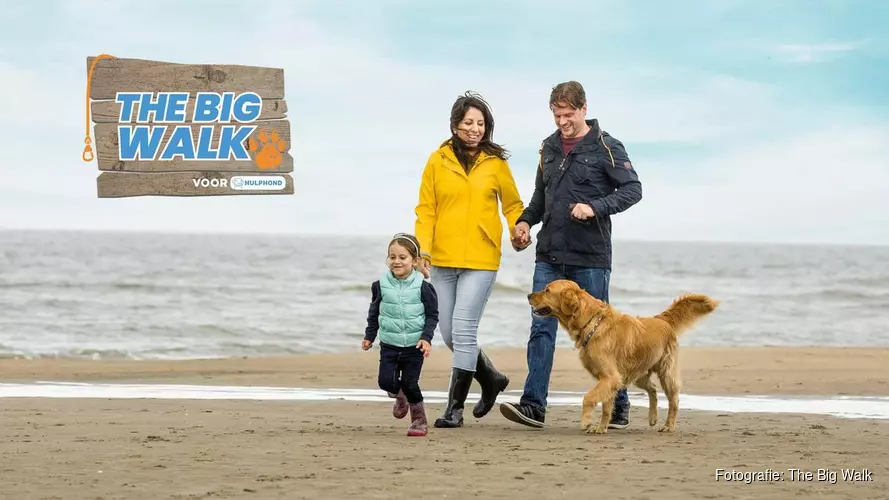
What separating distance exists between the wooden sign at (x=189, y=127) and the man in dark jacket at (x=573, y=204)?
15.7ft

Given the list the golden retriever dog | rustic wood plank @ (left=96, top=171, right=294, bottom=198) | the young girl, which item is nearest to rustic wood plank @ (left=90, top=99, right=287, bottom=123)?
rustic wood plank @ (left=96, top=171, right=294, bottom=198)

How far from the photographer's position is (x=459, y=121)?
6.67 meters

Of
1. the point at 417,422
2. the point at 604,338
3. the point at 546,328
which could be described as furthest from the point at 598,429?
the point at 417,422

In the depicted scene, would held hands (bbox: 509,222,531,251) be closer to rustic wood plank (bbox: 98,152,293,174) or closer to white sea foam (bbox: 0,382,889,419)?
white sea foam (bbox: 0,382,889,419)

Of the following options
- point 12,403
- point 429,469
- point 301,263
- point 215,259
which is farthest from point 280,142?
point 215,259

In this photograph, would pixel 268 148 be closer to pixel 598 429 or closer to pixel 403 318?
pixel 403 318

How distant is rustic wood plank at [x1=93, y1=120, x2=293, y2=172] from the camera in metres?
10.6

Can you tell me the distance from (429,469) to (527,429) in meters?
1.93

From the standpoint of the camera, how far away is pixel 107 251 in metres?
54.0

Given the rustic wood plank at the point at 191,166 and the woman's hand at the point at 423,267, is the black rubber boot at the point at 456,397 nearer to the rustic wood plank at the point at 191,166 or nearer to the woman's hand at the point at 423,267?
the woman's hand at the point at 423,267

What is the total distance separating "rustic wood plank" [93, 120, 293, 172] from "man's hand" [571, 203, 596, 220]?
520cm

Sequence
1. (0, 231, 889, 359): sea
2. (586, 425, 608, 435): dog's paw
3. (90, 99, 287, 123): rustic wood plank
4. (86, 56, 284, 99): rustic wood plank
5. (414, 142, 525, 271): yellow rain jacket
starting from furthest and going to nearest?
(0, 231, 889, 359): sea
(86, 56, 284, 99): rustic wood plank
(90, 99, 287, 123): rustic wood plank
(414, 142, 525, 271): yellow rain jacket
(586, 425, 608, 435): dog's paw

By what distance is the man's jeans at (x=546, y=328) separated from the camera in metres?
6.66

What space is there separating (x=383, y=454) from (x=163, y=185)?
6020 millimetres
